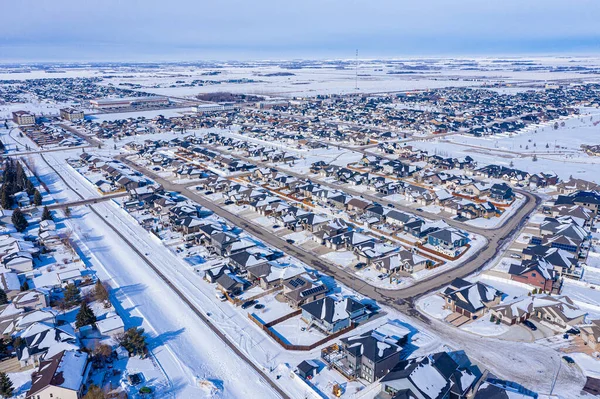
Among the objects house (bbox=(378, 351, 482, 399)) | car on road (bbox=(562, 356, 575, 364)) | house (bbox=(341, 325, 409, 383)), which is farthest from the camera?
car on road (bbox=(562, 356, 575, 364))

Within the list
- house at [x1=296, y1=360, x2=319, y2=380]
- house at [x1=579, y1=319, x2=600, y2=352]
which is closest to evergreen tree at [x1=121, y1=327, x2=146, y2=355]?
house at [x1=296, y1=360, x2=319, y2=380]

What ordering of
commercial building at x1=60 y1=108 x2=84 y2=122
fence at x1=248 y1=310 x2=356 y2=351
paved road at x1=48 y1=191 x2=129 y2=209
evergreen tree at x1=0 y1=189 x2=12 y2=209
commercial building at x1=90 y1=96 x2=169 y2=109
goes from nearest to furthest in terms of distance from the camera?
Answer: fence at x1=248 y1=310 x2=356 y2=351
evergreen tree at x1=0 y1=189 x2=12 y2=209
paved road at x1=48 y1=191 x2=129 y2=209
commercial building at x1=60 y1=108 x2=84 y2=122
commercial building at x1=90 y1=96 x2=169 y2=109

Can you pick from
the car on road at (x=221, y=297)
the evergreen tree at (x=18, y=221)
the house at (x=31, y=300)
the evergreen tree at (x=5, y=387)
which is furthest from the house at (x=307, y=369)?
the evergreen tree at (x=18, y=221)

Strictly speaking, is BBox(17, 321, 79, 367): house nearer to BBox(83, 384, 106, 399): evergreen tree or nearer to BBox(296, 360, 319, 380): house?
BBox(83, 384, 106, 399): evergreen tree

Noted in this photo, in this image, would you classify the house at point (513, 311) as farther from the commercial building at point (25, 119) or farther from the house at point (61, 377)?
the commercial building at point (25, 119)

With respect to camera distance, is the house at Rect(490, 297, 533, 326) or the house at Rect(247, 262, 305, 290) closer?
the house at Rect(490, 297, 533, 326)

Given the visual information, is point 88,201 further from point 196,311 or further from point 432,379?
point 432,379
